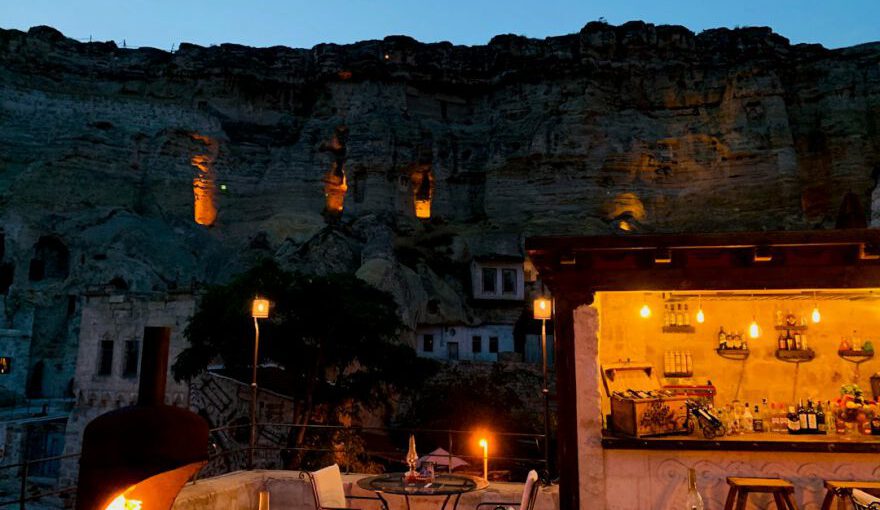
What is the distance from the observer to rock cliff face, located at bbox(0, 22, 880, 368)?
4716 cm

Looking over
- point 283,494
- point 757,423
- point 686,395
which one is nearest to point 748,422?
point 757,423

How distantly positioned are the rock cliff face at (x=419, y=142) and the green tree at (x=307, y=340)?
748 inches

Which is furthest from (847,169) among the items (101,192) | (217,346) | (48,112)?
(48,112)

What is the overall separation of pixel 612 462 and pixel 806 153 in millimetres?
52167

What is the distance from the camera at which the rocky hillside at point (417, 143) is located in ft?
154

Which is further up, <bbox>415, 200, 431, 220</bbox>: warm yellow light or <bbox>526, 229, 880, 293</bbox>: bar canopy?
<bbox>415, 200, 431, 220</bbox>: warm yellow light

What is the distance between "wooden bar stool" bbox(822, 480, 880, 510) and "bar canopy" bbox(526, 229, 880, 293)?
2.32 metres

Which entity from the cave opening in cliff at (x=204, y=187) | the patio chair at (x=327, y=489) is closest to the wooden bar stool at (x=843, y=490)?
the patio chair at (x=327, y=489)

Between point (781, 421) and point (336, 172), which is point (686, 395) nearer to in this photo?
point (781, 421)

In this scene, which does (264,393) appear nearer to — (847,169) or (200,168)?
(200,168)

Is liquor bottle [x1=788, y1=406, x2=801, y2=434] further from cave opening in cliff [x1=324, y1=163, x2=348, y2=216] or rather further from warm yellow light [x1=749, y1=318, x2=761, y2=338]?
cave opening in cliff [x1=324, y1=163, x2=348, y2=216]

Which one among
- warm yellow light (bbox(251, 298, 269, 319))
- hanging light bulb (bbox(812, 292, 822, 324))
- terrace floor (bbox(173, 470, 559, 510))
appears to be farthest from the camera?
warm yellow light (bbox(251, 298, 269, 319))

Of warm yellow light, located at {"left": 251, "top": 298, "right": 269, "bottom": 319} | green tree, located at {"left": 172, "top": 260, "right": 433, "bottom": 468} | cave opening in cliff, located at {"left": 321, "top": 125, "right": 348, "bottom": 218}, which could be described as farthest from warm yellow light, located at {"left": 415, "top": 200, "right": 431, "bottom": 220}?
warm yellow light, located at {"left": 251, "top": 298, "right": 269, "bottom": 319}

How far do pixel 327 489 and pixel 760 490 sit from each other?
4.95 meters
